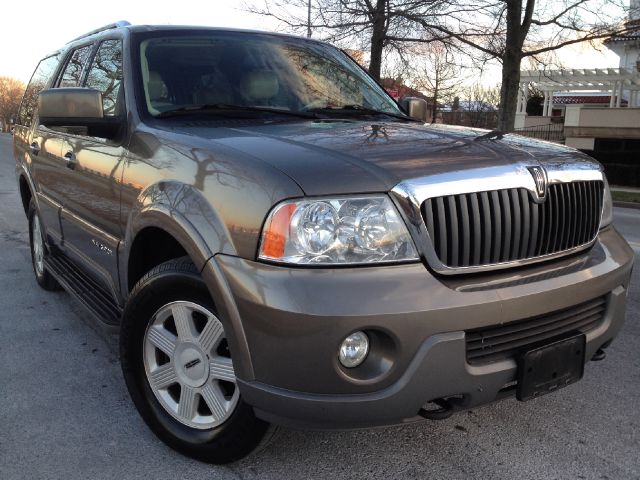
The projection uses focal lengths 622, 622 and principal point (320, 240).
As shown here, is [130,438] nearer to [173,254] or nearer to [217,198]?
[173,254]

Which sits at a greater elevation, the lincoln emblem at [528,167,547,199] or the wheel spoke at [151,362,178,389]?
the lincoln emblem at [528,167,547,199]

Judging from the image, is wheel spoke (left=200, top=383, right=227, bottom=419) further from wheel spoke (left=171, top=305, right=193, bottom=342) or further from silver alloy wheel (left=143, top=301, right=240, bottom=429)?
wheel spoke (left=171, top=305, right=193, bottom=342)

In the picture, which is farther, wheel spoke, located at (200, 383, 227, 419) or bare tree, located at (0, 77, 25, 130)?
bare tree, located at (0, 77, 25, 130)

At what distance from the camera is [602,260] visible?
2.69 meters

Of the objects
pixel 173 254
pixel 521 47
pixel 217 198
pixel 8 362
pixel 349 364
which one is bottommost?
pixel 8 362

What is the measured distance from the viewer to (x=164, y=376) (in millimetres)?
2668

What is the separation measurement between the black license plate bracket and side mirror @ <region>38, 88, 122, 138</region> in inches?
87.8

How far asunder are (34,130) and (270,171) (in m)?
3.45

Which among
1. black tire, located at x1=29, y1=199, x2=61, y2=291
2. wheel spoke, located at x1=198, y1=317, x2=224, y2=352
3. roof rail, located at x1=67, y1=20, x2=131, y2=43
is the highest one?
roof rail, located at x1=67, y1=20, x2=131, y2=43

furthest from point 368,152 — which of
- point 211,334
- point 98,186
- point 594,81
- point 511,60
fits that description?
point 594,81

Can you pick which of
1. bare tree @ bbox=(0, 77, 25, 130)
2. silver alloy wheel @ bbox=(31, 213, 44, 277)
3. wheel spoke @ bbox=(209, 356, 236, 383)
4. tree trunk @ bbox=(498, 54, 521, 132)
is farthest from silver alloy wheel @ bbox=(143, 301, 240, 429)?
bare tree @ bbox=(0, 77, 25, 130)

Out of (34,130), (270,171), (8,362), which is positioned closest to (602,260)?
(270,171)

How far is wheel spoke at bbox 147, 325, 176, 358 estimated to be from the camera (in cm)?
262

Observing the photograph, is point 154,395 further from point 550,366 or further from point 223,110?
point 550,366
